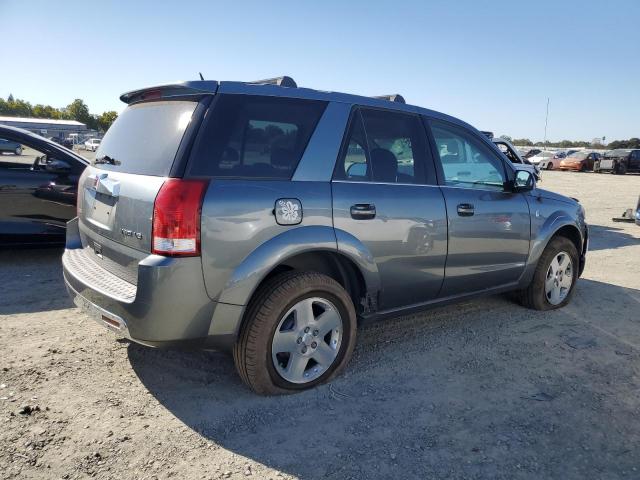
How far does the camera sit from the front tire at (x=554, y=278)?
187 inches

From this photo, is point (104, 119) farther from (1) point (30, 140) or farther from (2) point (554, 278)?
(2) point (554, 278)

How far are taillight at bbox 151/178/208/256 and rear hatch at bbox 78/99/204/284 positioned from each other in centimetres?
7

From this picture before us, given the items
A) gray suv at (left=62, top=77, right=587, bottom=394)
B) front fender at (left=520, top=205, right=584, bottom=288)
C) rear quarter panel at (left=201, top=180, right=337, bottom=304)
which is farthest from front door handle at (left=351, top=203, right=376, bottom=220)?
front fender at (left=520, top=205, right=584, bottom=288)

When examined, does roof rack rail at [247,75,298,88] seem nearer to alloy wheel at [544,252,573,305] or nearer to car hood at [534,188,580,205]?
car hood at [534,188,580,205]

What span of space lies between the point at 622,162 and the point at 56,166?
35.2 meters

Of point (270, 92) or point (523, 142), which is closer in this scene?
point (270, 92)

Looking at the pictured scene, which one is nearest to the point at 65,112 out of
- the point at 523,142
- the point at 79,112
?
the point at 79,112

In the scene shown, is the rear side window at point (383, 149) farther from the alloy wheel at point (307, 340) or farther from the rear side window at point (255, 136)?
the alloy wheel at point (307, 340)

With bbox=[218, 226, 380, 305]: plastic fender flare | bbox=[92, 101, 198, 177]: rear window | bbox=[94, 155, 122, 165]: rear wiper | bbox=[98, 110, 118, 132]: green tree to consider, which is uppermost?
bbox=[98, 110, 118, 132]: green tree

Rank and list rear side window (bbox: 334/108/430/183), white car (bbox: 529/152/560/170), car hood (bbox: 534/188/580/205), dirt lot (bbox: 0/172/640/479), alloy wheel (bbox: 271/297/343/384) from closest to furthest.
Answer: dirt lot (bbox: 0/172/640/479) < alloy wheel (bbox: 271/297/343/384) < rear side window (bbox: 334/108/430/183) < car hood (bbox: 534/188/580/205) < white car (bbox: 529/152/560/170)

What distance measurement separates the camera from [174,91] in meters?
3.02

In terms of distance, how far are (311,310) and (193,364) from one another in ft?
3.38

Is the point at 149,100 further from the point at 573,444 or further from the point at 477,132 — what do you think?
the point at 573,444

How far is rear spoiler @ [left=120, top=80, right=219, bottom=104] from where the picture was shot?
287cm
